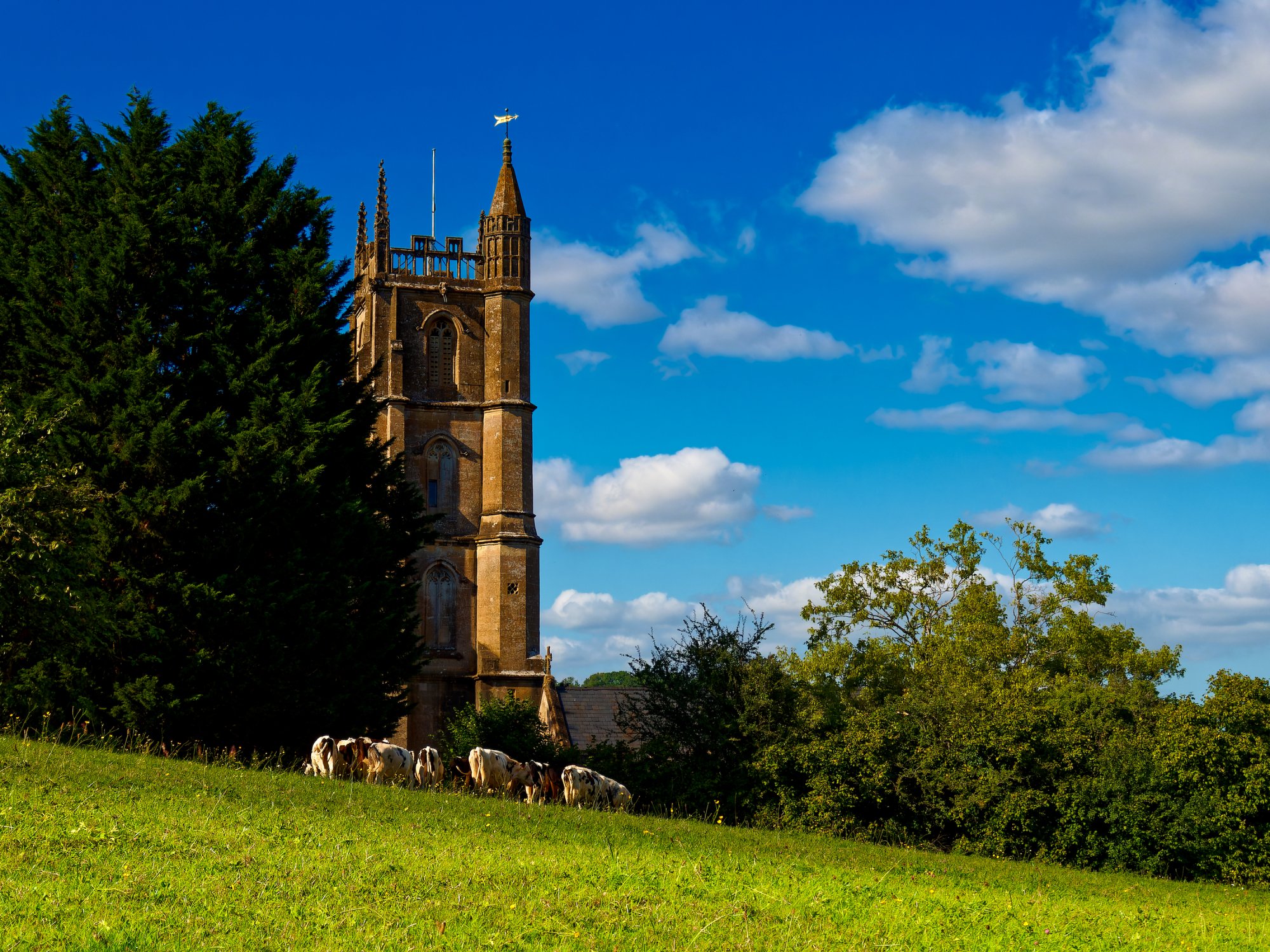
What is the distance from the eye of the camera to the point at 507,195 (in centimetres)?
6612

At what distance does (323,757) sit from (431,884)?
1274cm

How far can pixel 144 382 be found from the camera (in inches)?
978

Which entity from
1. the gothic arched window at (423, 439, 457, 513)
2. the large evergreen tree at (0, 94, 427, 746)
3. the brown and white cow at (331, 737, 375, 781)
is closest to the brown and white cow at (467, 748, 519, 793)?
the brown and white cow at (331, 737, 375, 781)

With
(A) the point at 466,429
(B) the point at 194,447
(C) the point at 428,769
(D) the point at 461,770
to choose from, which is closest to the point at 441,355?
(A) the point at 466,429

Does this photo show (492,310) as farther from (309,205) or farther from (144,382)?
(144,382)

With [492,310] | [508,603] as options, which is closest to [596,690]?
[508,603]

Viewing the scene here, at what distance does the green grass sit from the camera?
989 centimetres

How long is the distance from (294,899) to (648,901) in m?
3.25

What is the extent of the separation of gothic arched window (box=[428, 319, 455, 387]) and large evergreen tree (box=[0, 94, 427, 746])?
114 feet

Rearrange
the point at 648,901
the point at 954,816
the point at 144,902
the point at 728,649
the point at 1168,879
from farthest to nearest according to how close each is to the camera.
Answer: the point at 728,649 → the point at 954,816 → the point at 1168,879 → the point at 648,901 → the point at 144,902

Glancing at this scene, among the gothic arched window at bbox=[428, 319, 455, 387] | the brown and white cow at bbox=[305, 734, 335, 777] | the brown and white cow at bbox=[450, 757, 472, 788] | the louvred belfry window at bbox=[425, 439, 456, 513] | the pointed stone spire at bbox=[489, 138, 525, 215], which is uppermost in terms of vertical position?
the pointed stone spire at bbox=[489, 138, 525, 215]

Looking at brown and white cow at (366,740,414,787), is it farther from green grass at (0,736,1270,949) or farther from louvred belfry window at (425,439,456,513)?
louvred belfry window at (425,439,456,513)

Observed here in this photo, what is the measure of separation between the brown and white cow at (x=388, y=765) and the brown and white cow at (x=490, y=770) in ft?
4.31

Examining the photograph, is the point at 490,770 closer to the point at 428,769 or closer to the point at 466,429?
the point at 428,769
